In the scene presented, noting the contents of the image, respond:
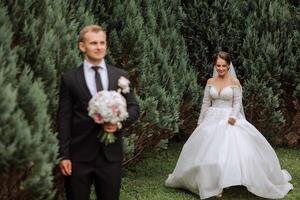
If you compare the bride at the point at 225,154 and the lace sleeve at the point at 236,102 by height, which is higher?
the lace sleeve at the point at 236,102

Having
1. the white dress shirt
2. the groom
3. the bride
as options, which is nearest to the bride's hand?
the bride

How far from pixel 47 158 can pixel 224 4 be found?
25.0 feet

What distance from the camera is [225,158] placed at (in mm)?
8055

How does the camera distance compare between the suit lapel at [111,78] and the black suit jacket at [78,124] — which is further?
the suit lapel at [111,78]

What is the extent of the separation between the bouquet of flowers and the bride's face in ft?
13.1

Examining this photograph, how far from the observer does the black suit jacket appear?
501 cm

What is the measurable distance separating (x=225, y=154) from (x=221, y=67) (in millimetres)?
1475

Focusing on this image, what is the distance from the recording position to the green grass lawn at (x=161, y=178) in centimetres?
834

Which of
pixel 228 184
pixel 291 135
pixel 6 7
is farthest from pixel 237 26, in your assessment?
pixel 6 7

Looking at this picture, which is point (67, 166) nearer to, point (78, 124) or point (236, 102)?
point (78, 124)

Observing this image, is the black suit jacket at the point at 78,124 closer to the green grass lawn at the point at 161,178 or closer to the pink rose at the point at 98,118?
the pink rose at the point at 98,118

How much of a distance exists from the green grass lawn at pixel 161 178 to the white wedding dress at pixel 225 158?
0.21m

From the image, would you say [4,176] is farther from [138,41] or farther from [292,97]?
[292,97]

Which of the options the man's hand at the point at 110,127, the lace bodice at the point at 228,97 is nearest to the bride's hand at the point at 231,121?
the lace bodice at the point at 228,97
